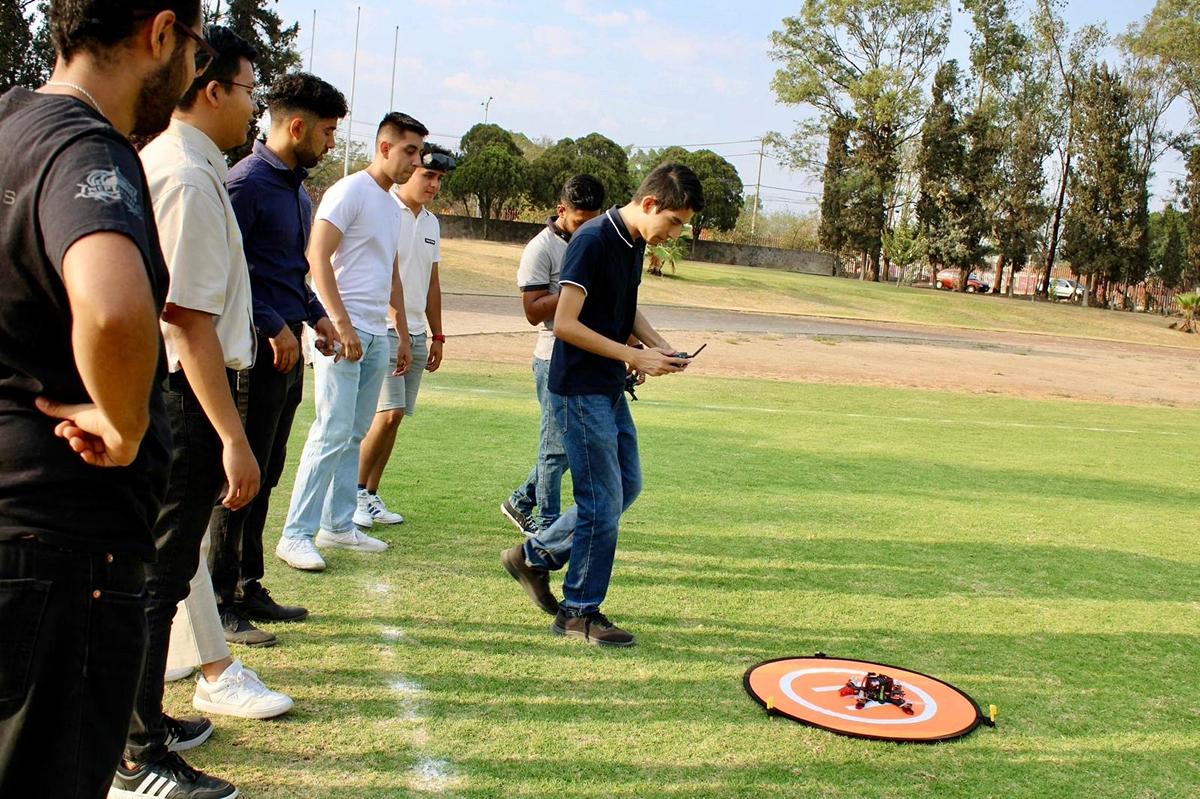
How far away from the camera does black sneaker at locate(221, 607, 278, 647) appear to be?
4.28 metres

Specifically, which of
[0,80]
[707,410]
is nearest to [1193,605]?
[707,410]

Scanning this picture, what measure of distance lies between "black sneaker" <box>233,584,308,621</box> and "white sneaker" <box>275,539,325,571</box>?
735mm

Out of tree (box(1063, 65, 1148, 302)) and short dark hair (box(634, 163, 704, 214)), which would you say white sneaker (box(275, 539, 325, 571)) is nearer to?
short dark hair (box(634, 163, 704, 214))

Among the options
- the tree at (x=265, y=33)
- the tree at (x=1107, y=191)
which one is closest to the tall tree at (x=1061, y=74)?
the tree at (x=1107, y=191)

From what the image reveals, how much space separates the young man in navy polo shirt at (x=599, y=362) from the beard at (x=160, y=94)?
2456 mm

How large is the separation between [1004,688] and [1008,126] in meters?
59.4

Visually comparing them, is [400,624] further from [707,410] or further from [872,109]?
[872,109]

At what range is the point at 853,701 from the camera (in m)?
4.06

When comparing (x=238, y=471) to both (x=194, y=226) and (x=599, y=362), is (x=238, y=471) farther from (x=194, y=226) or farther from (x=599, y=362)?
(x=599, y=362)

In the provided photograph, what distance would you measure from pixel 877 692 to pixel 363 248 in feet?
11.2

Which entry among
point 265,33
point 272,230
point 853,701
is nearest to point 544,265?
point 272,230

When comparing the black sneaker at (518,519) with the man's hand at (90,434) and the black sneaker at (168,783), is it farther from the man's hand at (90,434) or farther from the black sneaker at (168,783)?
the man's hand at (90,434)

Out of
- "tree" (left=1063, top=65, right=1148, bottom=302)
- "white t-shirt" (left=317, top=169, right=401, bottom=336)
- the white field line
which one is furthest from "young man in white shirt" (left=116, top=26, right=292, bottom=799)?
"tree" (left=1063, top=65, right=1148, bottom=302)

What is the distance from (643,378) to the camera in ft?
A: 16.9
